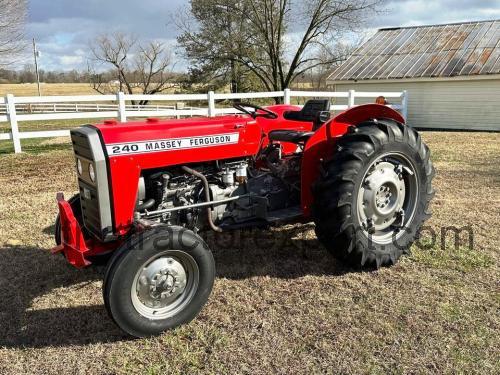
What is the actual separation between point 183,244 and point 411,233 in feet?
6.68

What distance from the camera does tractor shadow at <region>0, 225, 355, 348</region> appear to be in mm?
2834


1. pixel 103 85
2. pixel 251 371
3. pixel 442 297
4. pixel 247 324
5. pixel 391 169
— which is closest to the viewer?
pixel 251 371

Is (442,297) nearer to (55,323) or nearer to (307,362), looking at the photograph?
(307,362)

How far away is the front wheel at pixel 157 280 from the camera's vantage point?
8.52 feet

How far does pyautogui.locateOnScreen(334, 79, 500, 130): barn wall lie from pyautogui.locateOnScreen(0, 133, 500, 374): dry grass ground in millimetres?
11647

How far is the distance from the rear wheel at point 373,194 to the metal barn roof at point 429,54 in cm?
1231

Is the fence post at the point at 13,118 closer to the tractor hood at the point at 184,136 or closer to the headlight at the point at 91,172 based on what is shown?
the tractor hood at the point at 184,136

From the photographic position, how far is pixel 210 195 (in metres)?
3.38

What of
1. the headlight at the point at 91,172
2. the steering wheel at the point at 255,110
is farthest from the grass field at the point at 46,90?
the headlight at the point at 91,172

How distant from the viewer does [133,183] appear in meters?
3.01

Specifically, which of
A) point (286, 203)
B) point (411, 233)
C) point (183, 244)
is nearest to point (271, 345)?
point (183, 244)

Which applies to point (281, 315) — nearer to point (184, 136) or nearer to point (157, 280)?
point (157, 280)

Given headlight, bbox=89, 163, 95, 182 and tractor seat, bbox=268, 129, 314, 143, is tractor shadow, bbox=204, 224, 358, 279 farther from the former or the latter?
headlight, bbox=89, 163, 95, 182

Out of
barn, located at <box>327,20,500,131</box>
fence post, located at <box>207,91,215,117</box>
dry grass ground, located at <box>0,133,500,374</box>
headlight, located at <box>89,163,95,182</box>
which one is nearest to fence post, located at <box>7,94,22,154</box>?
fence post, located at <box>207,91,215,117</box>
